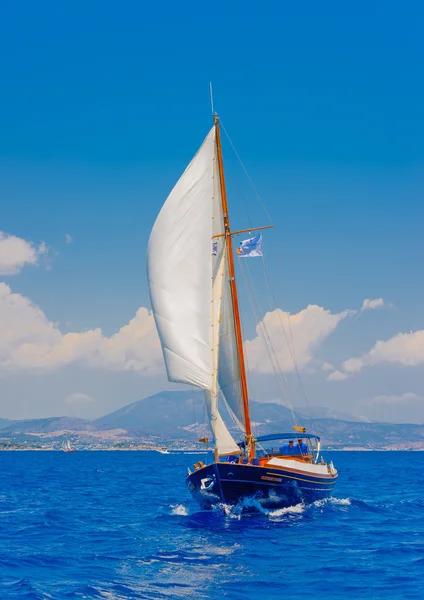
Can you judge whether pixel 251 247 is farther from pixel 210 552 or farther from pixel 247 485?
pixel 210 552

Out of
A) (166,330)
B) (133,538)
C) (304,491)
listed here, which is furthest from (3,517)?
(304,491)

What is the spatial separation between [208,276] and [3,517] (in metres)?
16.4

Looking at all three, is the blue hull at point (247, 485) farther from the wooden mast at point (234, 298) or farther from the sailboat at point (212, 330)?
the wooden mast at point (234, 298)

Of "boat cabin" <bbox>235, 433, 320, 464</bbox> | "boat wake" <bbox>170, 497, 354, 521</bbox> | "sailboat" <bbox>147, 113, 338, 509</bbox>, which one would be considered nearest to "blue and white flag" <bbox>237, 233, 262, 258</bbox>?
"sailboat" <bbox>147, 113, 338, 509</bbox>

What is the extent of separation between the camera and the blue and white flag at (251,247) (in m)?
37.7

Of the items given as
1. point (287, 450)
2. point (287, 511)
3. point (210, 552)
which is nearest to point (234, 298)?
point (287, 450)

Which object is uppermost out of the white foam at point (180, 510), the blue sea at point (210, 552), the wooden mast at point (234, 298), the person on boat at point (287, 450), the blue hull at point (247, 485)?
the wooden mast at point (234, 298)

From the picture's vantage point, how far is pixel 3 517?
3662cm

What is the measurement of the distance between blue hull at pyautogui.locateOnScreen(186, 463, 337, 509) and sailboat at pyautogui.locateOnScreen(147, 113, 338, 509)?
0.05 metres

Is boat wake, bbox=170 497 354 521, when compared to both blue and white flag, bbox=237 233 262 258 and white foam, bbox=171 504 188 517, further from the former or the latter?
blue and white flag, bbox=237 233 262 258

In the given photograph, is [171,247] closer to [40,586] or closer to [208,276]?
[208,276]

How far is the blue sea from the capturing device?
2006cm

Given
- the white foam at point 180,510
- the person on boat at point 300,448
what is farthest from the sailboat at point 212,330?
the white foam at point 180,510

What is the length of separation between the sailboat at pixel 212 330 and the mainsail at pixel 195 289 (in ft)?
0.16
